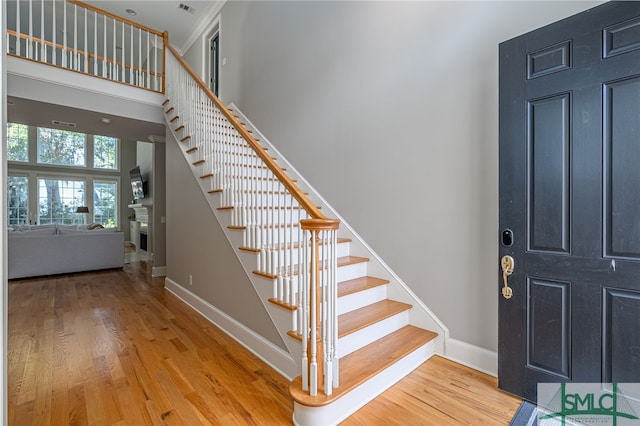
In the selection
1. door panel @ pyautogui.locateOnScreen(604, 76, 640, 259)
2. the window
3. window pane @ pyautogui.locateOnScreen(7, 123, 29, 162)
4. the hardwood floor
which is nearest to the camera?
door panel @ pyautogui.locateOnScreen(604, 76, 640, 259)

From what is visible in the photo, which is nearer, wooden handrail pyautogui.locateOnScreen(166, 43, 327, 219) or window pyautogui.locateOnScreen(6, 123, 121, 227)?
wooden handrail pyautogui.locateOnScreen(166, 43, 327, 219)

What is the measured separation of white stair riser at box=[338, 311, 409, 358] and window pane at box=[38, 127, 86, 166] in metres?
11.2

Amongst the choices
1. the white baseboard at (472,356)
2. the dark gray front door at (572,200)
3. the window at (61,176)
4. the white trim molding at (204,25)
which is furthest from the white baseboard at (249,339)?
the window at (61,176)

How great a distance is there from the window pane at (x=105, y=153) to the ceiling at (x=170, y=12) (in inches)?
231

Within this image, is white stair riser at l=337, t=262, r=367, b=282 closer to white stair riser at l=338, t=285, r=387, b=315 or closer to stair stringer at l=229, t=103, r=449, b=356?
stair stringer at l=229, t=103, r=449, b=356

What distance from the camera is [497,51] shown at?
205 centimetres

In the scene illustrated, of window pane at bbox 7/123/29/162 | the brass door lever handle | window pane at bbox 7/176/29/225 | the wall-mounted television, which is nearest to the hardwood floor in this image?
the brass door lever handle

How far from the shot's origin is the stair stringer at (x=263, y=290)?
205 cm

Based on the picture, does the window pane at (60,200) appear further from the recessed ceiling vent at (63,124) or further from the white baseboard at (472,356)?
the white baseboard at (472,356)

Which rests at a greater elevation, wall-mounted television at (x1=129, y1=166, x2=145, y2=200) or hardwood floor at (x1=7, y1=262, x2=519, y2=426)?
wall-mounted television at (x1=129, y1=166, x2=145, y2=200)

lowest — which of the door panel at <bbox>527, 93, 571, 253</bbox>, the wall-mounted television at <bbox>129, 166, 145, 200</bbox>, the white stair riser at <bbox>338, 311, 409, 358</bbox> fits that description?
the white stair riser at <bbox>338, 311, 409, 358</bbox>

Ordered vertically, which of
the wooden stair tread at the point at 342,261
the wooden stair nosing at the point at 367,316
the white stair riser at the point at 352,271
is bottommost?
the wooden stair nosing at the point at 367,316

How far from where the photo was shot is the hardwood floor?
1679 mm

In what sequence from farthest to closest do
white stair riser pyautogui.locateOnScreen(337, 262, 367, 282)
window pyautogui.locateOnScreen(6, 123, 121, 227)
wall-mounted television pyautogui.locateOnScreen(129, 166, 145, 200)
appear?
1. window pyautogui.locateOnScreen(6, 123, 121, 227)
2. wall-mounted television pyautogui.locateOnScreen(129, 166, 145, 200)
3. white stair riser pyautogui.locateOnScreen(337, 262, 367, 282)
